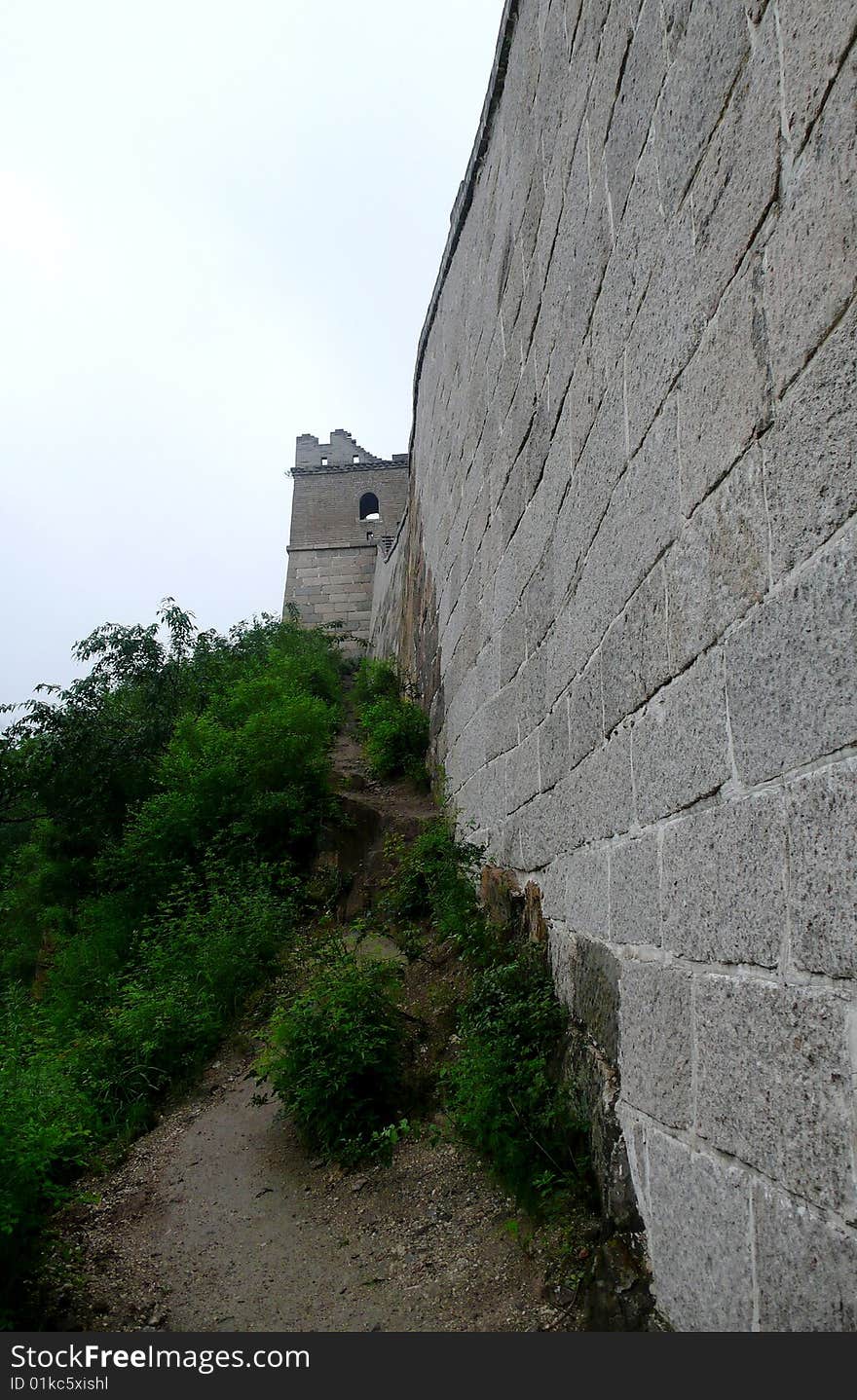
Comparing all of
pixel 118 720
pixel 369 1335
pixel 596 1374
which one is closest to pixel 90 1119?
pixel 369 1335

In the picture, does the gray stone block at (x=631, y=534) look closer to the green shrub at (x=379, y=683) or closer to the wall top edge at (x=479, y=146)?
the wall top edge at (x=479, y=146)

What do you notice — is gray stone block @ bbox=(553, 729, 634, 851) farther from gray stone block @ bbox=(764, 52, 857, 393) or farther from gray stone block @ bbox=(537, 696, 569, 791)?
gray stone block @ bbox=(764, 52, 857, 393)

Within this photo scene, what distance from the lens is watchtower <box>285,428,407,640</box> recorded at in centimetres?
2350

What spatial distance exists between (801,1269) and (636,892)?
103 centimetres

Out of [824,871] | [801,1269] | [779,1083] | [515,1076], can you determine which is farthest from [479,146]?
[801,1269]

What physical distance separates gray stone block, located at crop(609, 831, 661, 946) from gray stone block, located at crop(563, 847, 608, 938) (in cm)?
10

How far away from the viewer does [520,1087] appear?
3.25 m

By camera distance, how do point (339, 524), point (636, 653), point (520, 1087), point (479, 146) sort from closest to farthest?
point (636, 653), point (520, 1087), point (479, 146), point (339, 524)

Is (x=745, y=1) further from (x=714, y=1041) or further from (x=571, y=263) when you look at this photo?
(x=714, y=1041)

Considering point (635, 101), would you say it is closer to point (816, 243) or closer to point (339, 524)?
point (816, 243)

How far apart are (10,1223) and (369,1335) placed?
124 cm

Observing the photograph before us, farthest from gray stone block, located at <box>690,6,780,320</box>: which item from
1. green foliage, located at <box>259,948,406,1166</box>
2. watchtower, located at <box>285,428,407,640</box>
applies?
watchtower, located at <box>285,428,407,640</box>

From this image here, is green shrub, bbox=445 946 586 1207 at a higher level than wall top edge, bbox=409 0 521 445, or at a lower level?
lower

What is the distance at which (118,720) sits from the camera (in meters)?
10.1
